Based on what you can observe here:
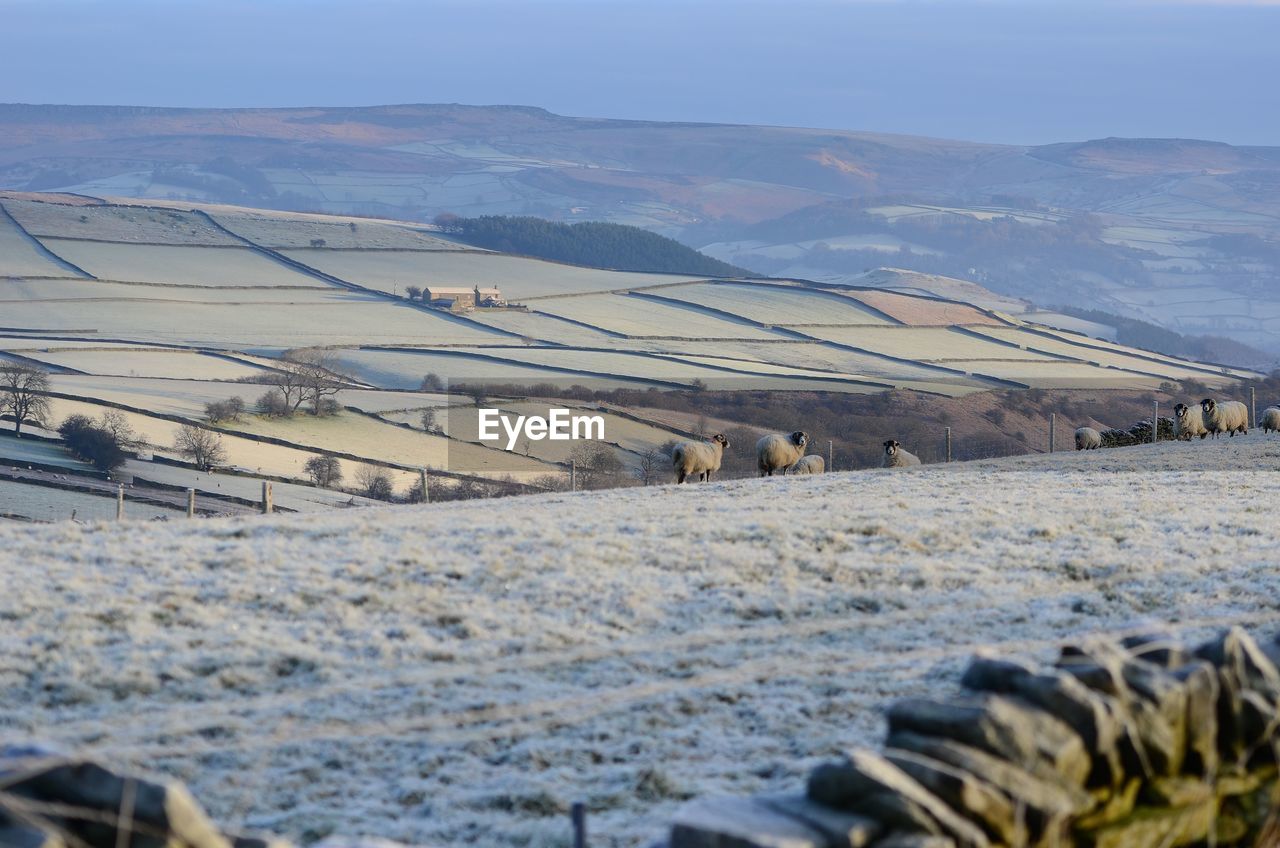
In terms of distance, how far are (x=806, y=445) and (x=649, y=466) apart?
20037 millimetres

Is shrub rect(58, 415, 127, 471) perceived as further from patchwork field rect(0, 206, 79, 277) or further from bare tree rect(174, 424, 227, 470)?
patchwork field rect(0, 206, 79, 277)

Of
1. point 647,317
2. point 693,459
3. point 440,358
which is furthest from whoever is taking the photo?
point 647,317

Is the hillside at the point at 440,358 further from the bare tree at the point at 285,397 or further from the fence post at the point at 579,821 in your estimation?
the fence post at the point at 579,821

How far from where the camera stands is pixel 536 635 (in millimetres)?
14203

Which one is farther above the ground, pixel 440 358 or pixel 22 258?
pixel 22 258

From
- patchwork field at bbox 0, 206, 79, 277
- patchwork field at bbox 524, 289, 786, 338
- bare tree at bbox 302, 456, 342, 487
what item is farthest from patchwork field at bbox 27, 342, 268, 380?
patchwork field at bbox 0, 206, 79, 277

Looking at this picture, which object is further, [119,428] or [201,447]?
[119,428]

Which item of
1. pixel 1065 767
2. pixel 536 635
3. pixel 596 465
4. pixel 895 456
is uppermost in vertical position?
pixel 895 456

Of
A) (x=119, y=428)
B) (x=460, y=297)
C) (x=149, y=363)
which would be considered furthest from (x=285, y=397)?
(x=460, y=297)

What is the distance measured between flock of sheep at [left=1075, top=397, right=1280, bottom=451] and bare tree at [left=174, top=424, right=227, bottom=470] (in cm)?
3551

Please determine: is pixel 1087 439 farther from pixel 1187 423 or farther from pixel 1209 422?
pixel 1209 422

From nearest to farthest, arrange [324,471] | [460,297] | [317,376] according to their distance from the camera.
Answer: [324,471] < [317,376] < [460,297]

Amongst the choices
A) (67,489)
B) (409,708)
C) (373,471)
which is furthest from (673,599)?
(373,471)

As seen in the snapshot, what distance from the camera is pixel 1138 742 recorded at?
738cm
